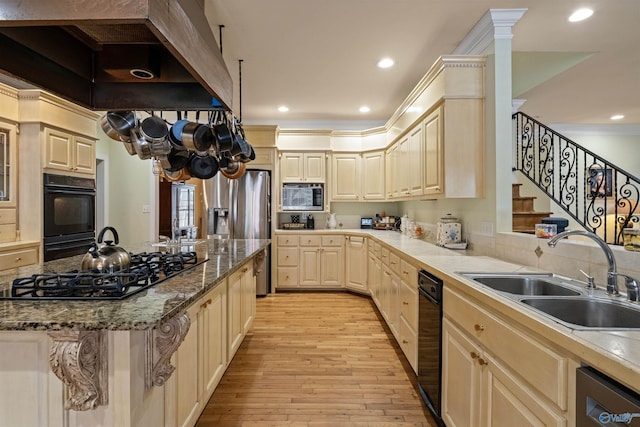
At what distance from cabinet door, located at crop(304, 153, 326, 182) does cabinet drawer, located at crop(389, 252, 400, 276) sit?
2.28m

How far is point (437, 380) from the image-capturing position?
73.4 inches

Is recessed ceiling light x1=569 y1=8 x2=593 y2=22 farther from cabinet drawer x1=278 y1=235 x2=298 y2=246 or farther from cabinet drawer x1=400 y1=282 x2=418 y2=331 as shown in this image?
cabinet drawer x1=278 y1=235 x2=298 y2=246

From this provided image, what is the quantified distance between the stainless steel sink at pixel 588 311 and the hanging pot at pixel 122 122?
243 centimetres

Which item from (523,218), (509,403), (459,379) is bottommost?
(459,379)

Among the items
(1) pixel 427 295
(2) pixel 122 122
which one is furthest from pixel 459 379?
(2) pixel 122 122

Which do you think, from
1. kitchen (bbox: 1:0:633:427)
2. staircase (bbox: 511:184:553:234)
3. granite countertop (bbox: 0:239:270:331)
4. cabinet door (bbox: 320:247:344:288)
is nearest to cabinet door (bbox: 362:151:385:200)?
kitchen (bbox: 1:0:633:427)

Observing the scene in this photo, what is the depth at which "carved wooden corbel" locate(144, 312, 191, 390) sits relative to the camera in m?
1.21

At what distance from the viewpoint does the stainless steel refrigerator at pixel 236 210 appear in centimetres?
464

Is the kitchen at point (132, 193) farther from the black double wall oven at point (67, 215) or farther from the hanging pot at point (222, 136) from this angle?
the hanging pot at point (222, 136)

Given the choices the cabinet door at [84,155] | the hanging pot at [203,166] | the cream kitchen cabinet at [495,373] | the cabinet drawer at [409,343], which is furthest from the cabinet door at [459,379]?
the cabinet door at [84,155]

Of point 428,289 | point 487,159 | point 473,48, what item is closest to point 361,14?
point 473,48

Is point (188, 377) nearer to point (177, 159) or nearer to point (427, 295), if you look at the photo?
point (427, 295)

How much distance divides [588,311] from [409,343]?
130 centimetres

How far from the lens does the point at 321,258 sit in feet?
15.8
